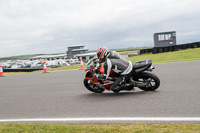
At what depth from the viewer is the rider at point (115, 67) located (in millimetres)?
6480

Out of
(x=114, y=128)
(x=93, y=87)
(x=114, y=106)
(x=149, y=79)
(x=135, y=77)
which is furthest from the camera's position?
(x=93, y=87)

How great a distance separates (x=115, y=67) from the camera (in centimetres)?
656

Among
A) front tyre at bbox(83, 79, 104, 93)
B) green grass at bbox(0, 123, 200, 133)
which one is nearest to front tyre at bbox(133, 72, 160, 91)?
front tyre at bbox(83, 79, 104, 93)

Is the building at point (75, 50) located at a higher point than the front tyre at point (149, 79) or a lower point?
higher

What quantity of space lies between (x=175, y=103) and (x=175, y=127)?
1674 mm

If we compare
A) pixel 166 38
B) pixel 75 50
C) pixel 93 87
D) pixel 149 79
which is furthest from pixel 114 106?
pixel 75 50

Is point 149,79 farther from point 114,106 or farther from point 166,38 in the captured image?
point 166,38

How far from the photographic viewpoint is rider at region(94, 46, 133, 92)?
6.48 m

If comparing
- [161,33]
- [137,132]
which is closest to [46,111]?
[137,132]

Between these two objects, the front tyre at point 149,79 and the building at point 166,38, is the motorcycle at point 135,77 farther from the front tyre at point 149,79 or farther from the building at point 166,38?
the building at point 166,38

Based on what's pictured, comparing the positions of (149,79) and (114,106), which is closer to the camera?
(114,106)

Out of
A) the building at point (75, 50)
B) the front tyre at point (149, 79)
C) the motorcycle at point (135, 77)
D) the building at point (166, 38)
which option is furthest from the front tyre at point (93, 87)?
the building at point (75, 50)

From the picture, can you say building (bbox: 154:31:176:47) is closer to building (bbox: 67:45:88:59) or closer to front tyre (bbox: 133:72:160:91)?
front tyre (bbox: 133:72:160:91)

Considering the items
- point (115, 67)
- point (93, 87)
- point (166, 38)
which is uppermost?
point (166, 38)
